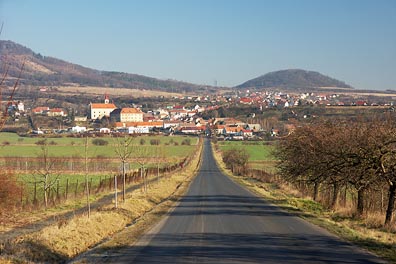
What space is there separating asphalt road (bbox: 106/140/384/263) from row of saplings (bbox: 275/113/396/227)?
3371mm

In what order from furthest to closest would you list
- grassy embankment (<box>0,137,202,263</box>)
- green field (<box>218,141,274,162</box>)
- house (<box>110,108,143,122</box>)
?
house (<box>110,108,143,122</box>) → green field (<box>218,141,274,162</box>) → grassy embankment (<box>0,137,202,263</box>)

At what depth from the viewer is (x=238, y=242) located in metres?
17.9

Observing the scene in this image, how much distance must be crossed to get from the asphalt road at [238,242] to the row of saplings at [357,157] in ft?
11.1

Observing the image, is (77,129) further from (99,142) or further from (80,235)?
(80,235)

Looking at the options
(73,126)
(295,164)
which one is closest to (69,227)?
(295,164)

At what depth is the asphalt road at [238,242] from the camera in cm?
1461

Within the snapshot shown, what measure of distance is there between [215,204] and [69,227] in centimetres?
1779

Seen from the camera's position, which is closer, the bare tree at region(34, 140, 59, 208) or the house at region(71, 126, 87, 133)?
the bare tree at region(34, 140, 59, 208)

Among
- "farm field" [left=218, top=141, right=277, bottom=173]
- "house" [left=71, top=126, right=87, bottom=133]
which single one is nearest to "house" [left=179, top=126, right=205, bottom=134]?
"farm field" [left=218, top=141, right=277, bottom=173]

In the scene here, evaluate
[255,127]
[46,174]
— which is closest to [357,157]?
[46,174]

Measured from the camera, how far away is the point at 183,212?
29.8 metres

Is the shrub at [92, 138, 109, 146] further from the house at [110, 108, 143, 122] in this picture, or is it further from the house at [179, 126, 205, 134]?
the house at [179, 126, 205, 134]

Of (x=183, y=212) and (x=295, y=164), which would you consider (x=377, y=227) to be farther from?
(x=295, y=164)

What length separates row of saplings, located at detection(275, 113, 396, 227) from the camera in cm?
2341
